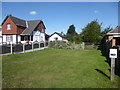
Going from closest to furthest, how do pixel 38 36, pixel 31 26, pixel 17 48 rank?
1. pixel 17 48
2. pixel 31 26
3. pixel 38 36

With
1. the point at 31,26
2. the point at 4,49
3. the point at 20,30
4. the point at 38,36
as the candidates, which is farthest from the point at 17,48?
the point at 38,36

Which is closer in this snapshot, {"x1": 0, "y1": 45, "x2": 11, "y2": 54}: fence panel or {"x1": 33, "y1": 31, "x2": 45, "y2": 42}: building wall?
{"x1": 0, "y1": 45, "x2": 11, "y2": 54}: fence panel

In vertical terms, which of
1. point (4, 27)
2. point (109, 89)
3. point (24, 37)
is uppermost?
point (4, 27)

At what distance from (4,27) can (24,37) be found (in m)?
5.28

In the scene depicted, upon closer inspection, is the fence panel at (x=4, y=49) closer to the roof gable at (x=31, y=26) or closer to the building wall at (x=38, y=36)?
the roof gable at (x=31, y=26)

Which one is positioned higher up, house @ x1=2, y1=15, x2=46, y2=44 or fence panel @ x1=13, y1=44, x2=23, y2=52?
house @ x1=2, y1=15, x2=46, y2=44

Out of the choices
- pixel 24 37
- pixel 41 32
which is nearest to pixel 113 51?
pixel 24 37

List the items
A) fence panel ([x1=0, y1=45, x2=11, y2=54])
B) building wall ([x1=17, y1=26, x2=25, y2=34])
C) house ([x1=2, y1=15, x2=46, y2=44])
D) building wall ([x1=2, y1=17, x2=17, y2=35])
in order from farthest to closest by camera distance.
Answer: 1. building wall ([x1=17, y1=26, x2=25, y2=34])
2. house ([x1=2, y1=15, x2=46, y2=44])
3. building wall ([x1=2, y1=17, x2=17, y2=35])
4. fence panel ([x1=0, y1=45, x2=11, y2=54])

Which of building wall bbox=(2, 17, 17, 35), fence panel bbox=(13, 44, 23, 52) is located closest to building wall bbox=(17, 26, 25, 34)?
building wall bbox=(2, 17, 17, 35)

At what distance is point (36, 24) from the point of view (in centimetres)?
3219

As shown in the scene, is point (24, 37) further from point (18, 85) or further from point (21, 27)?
point (18, 85)

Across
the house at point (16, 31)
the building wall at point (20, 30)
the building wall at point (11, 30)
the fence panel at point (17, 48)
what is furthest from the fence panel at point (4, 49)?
the building wall at point (20, 30)

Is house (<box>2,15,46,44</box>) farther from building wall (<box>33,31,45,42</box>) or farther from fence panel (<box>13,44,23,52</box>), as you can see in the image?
fence panel (<box>13,44,23,52</box>)

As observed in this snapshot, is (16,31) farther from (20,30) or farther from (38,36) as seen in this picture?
(38,36)
